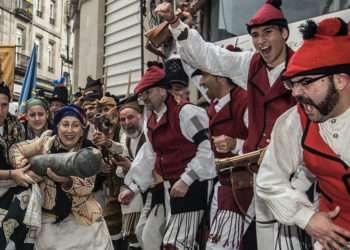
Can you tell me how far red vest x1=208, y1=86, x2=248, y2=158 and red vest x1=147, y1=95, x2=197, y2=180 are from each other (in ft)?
2.02

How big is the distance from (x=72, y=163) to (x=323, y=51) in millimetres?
2336

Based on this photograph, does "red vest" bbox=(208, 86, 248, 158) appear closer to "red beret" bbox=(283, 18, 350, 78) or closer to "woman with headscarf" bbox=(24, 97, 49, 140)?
"red beret" bbox=(283, 18, 350, 78)

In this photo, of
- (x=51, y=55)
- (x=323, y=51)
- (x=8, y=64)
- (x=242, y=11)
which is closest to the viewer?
(x=323, y=51)

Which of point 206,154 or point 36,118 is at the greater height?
point 36,118

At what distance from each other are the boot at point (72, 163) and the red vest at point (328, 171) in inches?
78.3


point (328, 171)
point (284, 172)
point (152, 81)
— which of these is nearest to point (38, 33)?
point (152, 81)

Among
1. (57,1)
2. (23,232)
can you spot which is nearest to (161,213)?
(23,232)

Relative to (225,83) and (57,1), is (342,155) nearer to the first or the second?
(225,83)

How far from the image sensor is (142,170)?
516 cm

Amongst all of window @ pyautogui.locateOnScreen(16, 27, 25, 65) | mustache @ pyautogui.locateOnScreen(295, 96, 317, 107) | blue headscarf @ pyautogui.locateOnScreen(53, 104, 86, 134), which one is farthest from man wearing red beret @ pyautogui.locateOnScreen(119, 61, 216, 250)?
window @ pyautogui.locateOnScreen(16, 27, 25, 65)

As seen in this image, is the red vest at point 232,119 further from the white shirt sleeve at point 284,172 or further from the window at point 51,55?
the window at point 51,55

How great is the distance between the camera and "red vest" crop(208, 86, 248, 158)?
3996mm

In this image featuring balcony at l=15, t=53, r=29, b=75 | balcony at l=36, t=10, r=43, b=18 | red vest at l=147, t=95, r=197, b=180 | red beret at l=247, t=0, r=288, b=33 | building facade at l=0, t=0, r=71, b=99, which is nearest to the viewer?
red beret at l=247, t=0, r=288, b=33

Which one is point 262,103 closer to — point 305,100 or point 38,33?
point 305,100
